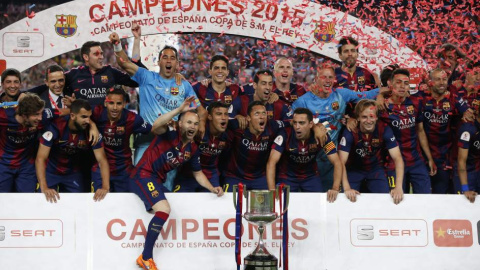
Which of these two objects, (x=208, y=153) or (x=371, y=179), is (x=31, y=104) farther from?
(x=371, y=179)

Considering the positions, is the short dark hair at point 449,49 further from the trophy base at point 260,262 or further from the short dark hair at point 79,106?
the short dark hair at point 79,106

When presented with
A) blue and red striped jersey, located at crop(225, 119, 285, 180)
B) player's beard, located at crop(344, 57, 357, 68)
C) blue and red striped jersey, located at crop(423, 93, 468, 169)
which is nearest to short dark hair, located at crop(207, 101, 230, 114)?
blue and red striped jersey, located at crop(225, 119, 285, 180)

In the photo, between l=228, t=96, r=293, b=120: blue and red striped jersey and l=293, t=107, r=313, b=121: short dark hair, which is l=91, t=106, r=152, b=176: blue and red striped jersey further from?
l=293, t=107, r=313, b=121: short dark hair

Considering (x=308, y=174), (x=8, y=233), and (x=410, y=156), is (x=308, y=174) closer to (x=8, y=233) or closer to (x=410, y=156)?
(x=410, y=156)

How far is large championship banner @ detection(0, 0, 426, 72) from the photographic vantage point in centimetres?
922

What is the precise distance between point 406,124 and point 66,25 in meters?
4.70

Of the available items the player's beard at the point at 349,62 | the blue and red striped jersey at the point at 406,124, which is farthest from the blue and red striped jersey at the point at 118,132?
the blue and red striped jersey at the point at 406,124

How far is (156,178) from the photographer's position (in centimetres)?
689

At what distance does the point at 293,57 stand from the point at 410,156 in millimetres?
2626

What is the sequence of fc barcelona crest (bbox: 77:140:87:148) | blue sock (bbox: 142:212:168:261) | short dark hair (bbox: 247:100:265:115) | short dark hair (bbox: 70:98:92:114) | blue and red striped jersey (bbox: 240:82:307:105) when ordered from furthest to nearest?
1. blue and red striped jersey (bbox: 240:82:307:105)
2. short dark hair (bbox: 247:100:265:115)
3. fc barcelona crest (bbox: 77:140:87:148)
4. short dark hair (bbox: 70:98:92:114)
5. blue sock (bbox: 142:212:168:261)

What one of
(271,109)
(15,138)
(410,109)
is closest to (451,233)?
(410,109)

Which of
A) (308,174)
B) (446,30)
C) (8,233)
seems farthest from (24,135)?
(446,30)

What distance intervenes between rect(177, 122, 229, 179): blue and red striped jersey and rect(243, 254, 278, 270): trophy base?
155cm

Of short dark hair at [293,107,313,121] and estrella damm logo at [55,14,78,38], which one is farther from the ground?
estrella damm logo at [55,14,78,38]
